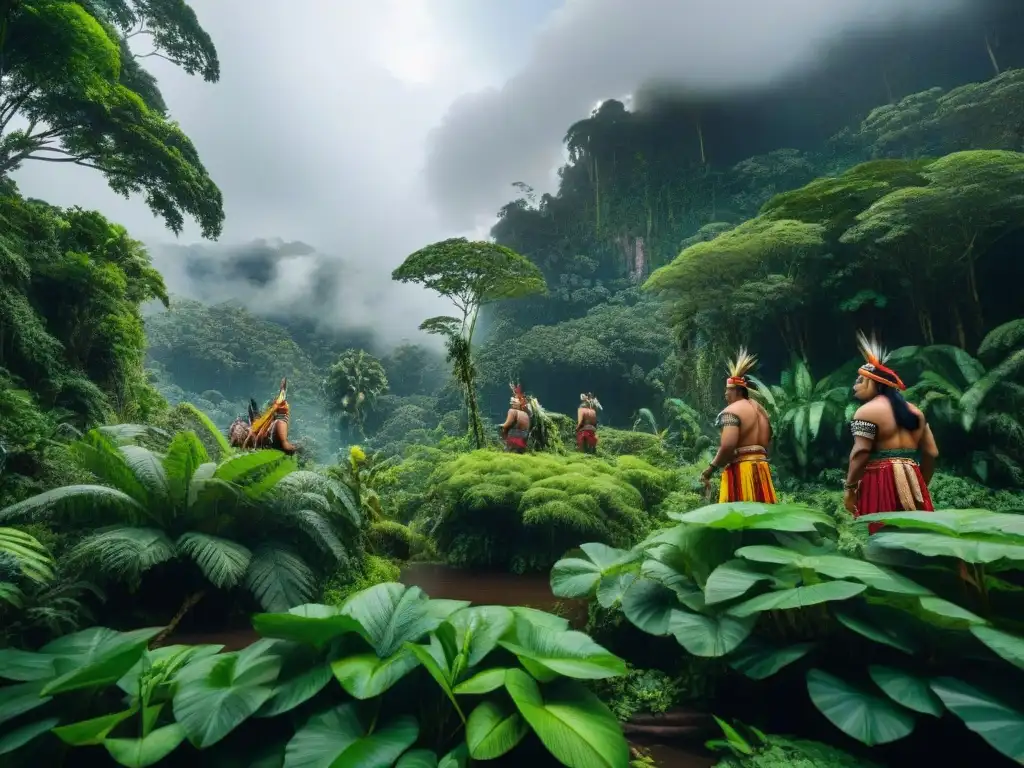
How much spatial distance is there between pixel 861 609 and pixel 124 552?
13.4 feet

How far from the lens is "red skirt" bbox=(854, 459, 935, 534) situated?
124 inches

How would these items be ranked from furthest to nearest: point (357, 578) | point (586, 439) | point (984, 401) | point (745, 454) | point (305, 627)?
point (586, 439) < point (984, 401) < point (357, 578) < point (745, 454) < point (305, 627)

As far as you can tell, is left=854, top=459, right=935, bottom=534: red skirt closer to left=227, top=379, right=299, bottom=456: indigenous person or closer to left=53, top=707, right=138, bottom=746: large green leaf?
Answer: left=53, top=707, right=138, bottom=746: large green leaf

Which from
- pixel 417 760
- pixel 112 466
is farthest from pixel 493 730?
pixel 112 466

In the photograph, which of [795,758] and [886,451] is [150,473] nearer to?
[795,758]

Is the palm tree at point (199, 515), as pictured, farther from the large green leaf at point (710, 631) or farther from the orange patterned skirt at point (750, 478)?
the orange patterned skirt at point (750, 478)

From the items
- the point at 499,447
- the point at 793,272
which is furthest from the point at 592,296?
the point at 499,447

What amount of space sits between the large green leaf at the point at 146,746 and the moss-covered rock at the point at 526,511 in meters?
4.22

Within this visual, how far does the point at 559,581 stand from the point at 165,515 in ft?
10.6

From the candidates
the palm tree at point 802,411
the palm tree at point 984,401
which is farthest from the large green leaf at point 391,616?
the palm tree at point 984,401

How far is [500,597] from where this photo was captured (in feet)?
15.3

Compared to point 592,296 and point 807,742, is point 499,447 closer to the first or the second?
point 807,742

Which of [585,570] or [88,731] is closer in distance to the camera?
[88,731]

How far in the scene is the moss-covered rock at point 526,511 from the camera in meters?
5.79
